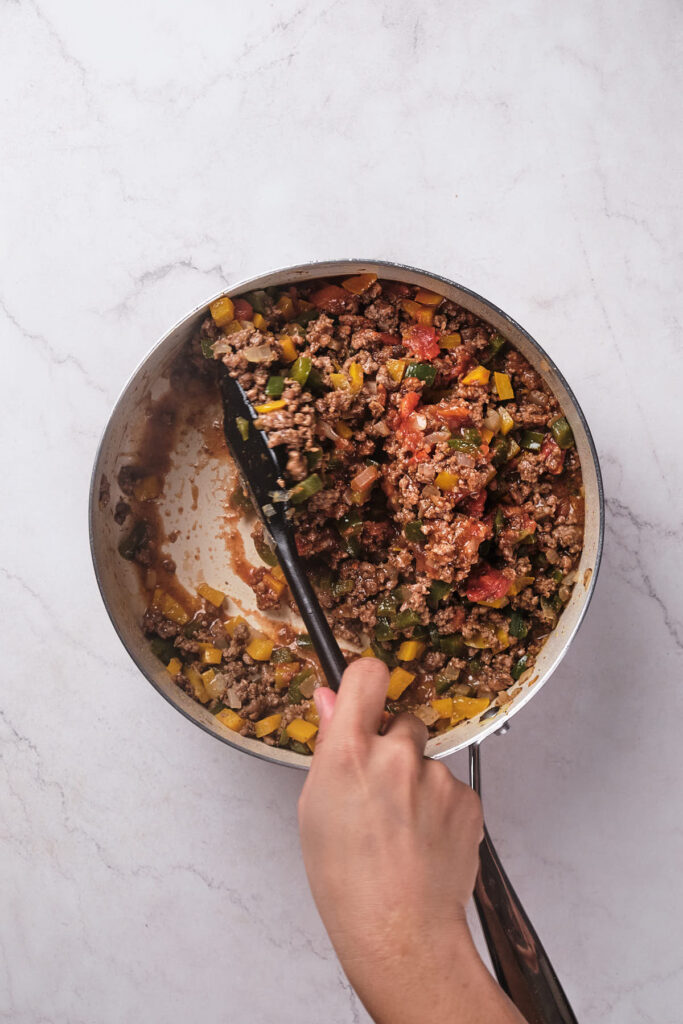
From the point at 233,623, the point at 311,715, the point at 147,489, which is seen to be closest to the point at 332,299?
the point at 147,489

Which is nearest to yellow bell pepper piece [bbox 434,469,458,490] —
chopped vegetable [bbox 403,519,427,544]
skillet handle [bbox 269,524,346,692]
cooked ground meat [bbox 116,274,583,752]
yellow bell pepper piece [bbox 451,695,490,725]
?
cooked ground meat [bbox 116,274,583,752]

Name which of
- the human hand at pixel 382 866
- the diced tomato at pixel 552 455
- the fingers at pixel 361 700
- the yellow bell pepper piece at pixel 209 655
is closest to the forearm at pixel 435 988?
the human hand at pixel 382 866

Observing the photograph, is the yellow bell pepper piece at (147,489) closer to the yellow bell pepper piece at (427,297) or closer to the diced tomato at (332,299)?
the diced tomato at (332,299)

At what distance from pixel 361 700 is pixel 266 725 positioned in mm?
834

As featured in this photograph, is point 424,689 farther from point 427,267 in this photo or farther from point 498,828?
point 427,267

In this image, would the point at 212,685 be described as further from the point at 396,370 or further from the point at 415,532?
the point at 396,370

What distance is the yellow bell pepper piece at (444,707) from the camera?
2.50m

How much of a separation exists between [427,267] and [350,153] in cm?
47

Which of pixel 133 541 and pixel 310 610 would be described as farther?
pixel 133 541

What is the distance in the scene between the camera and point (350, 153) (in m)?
2.66

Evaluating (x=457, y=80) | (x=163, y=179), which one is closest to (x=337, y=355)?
(x=163, y=179)

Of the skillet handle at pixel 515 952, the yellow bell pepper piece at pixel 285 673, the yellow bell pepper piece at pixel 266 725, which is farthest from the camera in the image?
the yellow bell pepper piece at pixel 285 673

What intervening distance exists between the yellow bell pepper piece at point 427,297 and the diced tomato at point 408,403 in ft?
0.94

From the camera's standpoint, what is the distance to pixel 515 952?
7.13 feet
